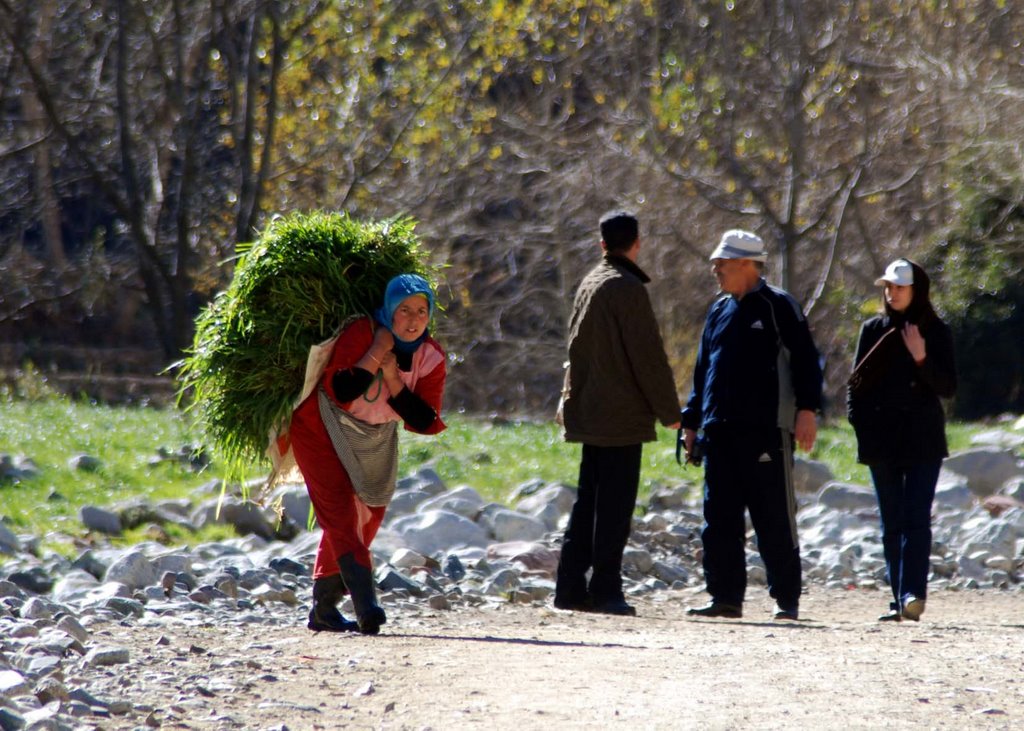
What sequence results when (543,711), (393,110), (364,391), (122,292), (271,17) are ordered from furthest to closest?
1. (122,292)
2. (393,110)
3. (271,17)
4. (364,391)
5. (543,711)

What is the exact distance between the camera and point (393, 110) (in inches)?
836

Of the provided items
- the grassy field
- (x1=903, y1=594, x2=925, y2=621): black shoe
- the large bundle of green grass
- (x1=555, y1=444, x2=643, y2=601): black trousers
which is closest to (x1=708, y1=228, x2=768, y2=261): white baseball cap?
(x1=555, y1=444, x2=643, y2=601): black trousers

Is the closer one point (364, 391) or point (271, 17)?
point (364, 391)

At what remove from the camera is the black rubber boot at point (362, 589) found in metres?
6.62

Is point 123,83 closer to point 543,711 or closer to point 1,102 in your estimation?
point 1,102

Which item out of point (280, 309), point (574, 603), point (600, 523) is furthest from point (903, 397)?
point (280, 309)

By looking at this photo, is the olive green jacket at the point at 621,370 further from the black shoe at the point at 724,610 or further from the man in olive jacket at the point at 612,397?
the black shoe at the point at 724,610

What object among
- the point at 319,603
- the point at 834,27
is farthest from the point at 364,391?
the point at 834,27

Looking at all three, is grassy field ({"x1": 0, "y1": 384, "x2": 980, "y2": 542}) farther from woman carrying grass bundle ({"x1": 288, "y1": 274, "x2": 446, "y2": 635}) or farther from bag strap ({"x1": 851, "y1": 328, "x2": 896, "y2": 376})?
bag strap ({"x1": 851, "y1": 328, "x2": 896, "y2": 376})

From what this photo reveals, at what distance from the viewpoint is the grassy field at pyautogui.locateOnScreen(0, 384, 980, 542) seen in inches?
438

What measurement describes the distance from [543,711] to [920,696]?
1325mm

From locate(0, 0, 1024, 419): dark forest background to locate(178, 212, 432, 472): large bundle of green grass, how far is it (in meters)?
12.2

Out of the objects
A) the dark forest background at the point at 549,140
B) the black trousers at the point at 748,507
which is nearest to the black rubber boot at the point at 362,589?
the black trousers at the point at 748,507

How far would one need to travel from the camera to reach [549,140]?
23125mm
